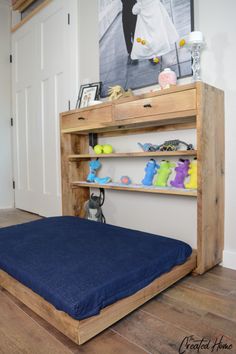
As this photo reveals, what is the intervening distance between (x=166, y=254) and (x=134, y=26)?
168 cm

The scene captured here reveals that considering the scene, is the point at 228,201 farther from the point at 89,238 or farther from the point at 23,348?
the point at 23,348

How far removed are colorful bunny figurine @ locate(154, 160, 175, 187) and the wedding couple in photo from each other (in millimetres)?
759

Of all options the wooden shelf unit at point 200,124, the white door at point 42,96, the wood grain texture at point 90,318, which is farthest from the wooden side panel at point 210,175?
the white door at point 42,96

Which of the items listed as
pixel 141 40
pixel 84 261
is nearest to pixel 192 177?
pixel 84 261

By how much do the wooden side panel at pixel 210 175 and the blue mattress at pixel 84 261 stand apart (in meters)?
0.15

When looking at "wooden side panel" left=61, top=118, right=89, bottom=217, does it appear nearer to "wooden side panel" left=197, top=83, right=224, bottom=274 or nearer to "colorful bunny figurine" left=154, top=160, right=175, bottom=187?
"colorful bunny figurine" left=154, top=160, right=175, bottom=187

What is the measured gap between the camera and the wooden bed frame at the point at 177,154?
1.11m

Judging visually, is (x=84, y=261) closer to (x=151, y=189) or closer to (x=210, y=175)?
(x=151, y=189)

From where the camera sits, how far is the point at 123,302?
1169 millimetres

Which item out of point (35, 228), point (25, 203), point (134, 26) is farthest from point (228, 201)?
point (25, 203)

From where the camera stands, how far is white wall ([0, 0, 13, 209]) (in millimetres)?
3570

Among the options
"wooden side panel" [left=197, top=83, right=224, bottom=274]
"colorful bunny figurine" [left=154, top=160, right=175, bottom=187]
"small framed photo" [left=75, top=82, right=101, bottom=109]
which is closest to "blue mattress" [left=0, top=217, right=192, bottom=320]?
"wooden side panel" [left=197, top=83, right=224, bottom=274]

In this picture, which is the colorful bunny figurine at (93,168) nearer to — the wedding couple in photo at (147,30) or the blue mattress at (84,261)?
the blue mattress at (84,261)

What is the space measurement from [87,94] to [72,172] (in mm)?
703
